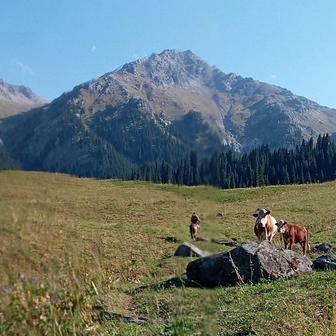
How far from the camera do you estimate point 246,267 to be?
15.5 metres

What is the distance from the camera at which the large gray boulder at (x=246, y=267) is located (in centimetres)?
1528

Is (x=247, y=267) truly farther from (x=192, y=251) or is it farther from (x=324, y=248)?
(x=324, y=248)

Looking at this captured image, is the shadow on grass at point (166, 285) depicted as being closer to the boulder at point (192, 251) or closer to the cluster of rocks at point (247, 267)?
the cluster of rocks at point (247, 267)

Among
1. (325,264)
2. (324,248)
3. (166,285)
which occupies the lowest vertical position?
(166,285)

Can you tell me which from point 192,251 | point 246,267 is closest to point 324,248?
point 246,267

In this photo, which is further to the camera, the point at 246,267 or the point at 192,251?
the point at 246,267

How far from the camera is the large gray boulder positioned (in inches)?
601

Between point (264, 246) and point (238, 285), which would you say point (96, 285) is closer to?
point (238, 285)

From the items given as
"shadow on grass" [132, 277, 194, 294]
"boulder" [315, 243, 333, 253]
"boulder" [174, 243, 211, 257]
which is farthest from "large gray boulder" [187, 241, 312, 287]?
"boulder" [174, 243, 211, 257]

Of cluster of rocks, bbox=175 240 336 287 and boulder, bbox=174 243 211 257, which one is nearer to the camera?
boulder, bbox=174 243 211 257

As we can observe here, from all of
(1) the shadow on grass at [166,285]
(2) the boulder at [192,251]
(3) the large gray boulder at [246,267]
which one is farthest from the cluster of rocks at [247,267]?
(2) the boulder at [192,251]

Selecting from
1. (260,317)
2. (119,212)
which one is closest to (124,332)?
(260,317)

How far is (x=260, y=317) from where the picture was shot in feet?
31.6

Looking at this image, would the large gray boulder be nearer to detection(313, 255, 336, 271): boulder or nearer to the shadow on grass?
the shadow on grass
